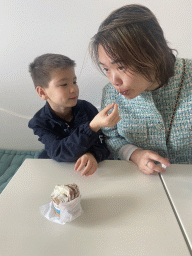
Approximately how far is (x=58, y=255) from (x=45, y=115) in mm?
602

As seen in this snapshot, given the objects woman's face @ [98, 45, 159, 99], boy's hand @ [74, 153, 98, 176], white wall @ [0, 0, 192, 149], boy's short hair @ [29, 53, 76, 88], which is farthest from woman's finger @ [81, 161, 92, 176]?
white wall @ [0, 0, 192, 149]

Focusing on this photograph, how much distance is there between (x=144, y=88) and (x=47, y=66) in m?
0.43

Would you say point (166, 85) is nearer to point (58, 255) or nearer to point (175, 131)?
point (175, 131)

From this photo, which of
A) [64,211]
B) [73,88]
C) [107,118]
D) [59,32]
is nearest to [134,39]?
[107,118]

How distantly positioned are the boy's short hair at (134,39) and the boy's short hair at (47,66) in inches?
10.8

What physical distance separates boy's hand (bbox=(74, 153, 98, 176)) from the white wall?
0.70 m

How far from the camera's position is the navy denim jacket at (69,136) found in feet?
2.34

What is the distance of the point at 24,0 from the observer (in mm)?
1072

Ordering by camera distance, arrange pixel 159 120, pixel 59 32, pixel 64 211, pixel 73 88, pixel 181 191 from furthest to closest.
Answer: pixel 59 32, pixel 73 88, pixel 159 120, pixel 181 191, pixel 64 211

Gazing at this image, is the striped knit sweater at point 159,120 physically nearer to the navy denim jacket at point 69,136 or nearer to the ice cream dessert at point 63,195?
the navy denim jacket at point 69,136

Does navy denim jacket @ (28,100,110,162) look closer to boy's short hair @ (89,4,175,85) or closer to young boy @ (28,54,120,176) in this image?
young boy @ (28,54,120,176)

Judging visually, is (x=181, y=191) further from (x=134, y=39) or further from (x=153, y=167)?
(x=134, y=39)

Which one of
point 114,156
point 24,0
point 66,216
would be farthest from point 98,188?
point 24,0

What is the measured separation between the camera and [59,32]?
3.72 ft
